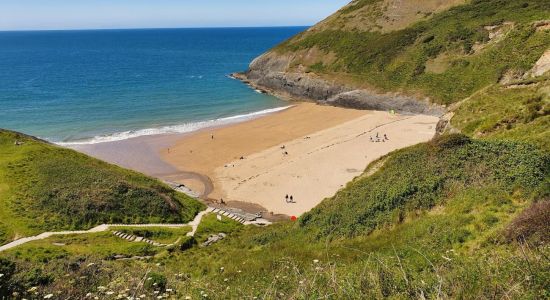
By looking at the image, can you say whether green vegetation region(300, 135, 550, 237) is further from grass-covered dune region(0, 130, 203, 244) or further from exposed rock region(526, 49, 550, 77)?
exposed rock region(526, 49, 550, 77)

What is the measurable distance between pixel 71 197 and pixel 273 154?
2481 cm

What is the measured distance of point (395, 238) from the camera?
14703 mm

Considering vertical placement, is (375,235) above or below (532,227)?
below

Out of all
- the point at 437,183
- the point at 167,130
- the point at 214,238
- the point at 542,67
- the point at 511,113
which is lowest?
the point at 214,238

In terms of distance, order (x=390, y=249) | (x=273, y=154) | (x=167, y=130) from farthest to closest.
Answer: (x=167, y=130) → (x=273, y=154) → (x=390, y=249)

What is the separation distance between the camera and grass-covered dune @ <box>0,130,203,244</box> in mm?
25688

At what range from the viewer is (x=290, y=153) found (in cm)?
4784

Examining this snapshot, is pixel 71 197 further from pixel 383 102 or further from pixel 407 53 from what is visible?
pixel 407 53

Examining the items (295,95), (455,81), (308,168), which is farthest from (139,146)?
(455,81)

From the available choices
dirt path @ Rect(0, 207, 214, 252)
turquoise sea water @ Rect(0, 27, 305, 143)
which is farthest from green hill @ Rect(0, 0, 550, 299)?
turquoise sea water @ Rect(0, 27, 305, 143)

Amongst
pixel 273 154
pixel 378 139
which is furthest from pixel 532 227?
pixel 378 139

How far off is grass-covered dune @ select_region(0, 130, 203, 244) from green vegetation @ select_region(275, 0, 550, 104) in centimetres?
4907

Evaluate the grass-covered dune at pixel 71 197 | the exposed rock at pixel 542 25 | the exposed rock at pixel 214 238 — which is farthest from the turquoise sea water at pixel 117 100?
the exposed rock at pixel 542 25

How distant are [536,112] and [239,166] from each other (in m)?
28.7
